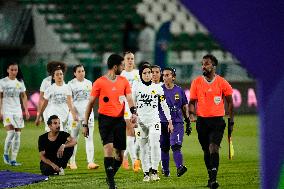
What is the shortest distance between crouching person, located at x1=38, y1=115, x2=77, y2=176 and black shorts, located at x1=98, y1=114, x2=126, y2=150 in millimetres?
2912

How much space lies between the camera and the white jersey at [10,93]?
682 inches

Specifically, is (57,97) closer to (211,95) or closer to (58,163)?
(58,163)

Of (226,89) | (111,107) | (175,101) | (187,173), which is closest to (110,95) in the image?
(111,107)

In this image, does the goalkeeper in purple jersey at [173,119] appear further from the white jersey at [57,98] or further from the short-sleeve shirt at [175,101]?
the white jersey at [57,98]

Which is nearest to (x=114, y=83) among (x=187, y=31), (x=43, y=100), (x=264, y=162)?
(x=43, y=100)

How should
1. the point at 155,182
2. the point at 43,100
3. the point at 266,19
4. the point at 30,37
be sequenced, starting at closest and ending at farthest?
the point at 266,19 < the point at 155,182 < the point at 43,100 < the point at 30,37

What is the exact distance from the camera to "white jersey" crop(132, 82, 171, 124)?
13.5 metres

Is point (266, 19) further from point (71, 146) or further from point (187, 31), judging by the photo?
point (187, 31)

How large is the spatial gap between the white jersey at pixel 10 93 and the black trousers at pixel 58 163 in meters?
2.81

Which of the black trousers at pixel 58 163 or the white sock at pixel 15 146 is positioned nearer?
the black trousers at pixel 58 163

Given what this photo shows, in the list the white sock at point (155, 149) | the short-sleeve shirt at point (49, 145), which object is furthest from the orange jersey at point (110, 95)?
the short-sleeve shirt at point (49, 145)

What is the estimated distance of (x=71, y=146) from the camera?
15.0 m

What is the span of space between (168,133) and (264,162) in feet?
26.8

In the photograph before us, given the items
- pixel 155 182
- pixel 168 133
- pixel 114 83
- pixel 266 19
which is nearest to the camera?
pixel 266 19
